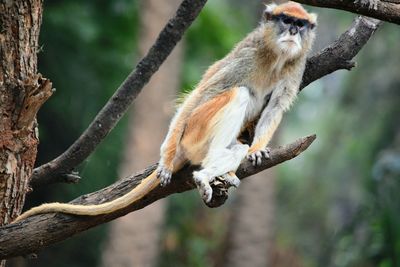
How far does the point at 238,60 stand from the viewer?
5.89 meters

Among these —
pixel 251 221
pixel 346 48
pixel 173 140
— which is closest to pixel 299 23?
pixel 346 48

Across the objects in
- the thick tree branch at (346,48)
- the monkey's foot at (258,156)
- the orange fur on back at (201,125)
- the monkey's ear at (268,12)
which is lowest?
the monkey's foot at (258,156)

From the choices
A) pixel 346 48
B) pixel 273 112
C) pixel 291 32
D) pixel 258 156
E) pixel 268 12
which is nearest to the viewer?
pixel 258 156

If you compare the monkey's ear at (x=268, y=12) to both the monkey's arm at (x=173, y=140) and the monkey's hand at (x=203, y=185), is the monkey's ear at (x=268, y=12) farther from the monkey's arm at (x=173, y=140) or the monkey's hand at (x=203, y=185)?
the monkey's hand at (x=203, y=185)

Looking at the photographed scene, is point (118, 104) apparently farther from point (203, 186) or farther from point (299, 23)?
point (299, 23)

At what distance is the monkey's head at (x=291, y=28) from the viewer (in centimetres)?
592

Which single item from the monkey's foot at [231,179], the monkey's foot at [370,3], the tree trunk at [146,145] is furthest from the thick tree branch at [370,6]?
the tree trunk at [146,145]

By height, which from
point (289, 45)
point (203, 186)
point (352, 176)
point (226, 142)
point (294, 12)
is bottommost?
point (203, 186)

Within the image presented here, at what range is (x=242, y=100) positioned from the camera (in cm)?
567

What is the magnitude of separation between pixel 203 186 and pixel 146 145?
6.31 m

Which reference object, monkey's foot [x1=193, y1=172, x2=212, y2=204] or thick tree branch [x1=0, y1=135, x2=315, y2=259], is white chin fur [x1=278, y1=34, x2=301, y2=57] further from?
monkey's foot [x1=193, y1=172, x2=212, y2=204]

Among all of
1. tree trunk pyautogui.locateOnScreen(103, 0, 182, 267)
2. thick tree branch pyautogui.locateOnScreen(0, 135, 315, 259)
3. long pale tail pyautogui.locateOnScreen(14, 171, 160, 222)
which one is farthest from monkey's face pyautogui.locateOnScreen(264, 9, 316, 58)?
tree trunk pyautogui.locateOnScreen(103, 0, 182, 267)

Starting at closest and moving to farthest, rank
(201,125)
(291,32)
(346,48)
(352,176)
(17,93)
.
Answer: (17,93) → (346,48) → (201,125) → (291,32) → (352,176)

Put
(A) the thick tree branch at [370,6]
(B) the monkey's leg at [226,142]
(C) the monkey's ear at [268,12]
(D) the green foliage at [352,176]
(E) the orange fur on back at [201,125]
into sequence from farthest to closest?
(D) the green foliage at [352,176] < (C) the monkey's ear at [268,12] < (E) the orange fur on back at [201,125] < (B) the monkey's leg at [226,142] < (A) the thick tree branch at [370,6]
